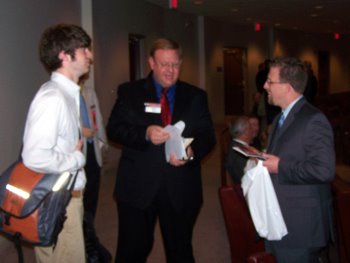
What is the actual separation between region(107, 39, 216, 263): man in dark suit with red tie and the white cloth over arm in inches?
16.0

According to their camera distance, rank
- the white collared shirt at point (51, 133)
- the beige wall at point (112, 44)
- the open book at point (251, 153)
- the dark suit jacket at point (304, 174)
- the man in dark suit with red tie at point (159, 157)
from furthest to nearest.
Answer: the beige wall at point (112, 44)
the man in dark suit with red tie at point (159, 157)
the open book at point (251, 153)
the dark suit jacket at point (304, 174)
the white collared shirt at point (51, 133)

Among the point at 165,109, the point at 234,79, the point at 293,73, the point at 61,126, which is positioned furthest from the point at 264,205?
the point at 234,79

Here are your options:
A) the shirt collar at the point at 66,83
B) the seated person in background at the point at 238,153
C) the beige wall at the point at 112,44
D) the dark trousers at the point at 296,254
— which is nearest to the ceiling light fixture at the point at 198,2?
the beige wall at the point at 112,44

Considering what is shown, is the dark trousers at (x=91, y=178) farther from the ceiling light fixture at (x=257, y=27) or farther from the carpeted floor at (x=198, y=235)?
the ceiling light fixture at (x=257, y=27)

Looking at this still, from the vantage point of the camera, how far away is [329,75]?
19.3 m

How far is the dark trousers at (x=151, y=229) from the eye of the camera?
2404 millimetres

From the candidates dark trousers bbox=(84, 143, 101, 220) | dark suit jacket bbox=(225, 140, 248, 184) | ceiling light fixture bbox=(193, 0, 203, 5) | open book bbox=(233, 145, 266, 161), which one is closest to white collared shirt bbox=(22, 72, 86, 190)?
open book bbox=(233, 145, 266, 161)

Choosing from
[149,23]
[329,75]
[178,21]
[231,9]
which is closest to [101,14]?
[149,23]

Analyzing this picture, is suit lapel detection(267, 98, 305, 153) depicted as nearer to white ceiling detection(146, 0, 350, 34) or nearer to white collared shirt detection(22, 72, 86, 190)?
white collared shirt detection(22, 72, 86, 190)

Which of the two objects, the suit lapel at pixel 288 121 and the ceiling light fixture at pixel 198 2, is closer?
the suit lapel at pixel 288 121

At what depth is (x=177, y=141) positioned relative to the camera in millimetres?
2191

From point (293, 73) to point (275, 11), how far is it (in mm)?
10374

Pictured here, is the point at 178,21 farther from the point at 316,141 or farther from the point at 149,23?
the point at 316,141

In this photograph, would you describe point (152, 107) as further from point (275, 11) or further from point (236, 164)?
point (275, 11)
